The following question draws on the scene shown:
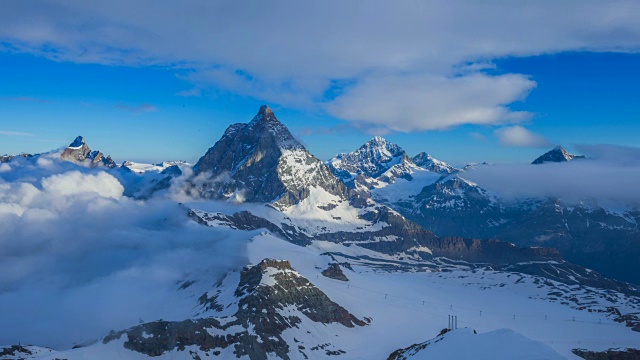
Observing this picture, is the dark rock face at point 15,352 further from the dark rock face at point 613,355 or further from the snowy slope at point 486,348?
the dark rock face at point 613,355

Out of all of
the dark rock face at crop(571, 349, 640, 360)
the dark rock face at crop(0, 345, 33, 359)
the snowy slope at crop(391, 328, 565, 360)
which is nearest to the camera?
the snowy slope at crop(391, 328, 565, 360)

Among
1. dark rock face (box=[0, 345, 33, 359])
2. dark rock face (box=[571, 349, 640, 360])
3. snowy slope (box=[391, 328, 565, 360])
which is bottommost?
dark rock face (box=[0, 345, 33, 359])

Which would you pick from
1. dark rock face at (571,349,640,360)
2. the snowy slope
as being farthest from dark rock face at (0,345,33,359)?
dark rock face at (571,349,640,360)

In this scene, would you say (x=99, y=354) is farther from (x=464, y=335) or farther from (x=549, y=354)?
(x=549, y=354)

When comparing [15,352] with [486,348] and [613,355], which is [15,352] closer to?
[486,348]

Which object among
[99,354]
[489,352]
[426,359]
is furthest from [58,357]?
[489,352]

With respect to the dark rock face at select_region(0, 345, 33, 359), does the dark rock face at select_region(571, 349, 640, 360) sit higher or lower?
higher

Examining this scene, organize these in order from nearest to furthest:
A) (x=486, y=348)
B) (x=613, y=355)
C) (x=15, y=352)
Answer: (x=486, y=348), (x=15, y=352), (x=613, y=355)

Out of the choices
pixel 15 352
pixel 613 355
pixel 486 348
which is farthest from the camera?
pixel 613 355

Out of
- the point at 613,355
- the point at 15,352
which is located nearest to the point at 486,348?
the point at 613,355

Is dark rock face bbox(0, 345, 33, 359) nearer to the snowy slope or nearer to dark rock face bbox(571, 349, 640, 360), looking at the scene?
the snowy slope

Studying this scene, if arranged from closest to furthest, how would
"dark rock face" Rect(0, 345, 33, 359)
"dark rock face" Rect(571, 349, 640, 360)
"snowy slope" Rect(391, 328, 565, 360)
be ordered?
"snowy slope" Rect(391, 328, 565, 360)
"dark rock face" Rect(0, 345, 33, 359)
"dark rock face" Rect(571, 349, 640, 360)
